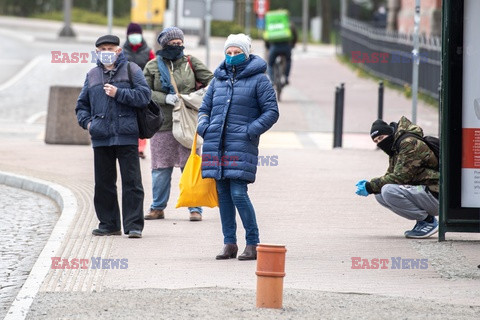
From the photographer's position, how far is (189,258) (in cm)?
985

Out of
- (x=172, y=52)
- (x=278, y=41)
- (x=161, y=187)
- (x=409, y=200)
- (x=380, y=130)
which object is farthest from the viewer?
(x=278, y=41)

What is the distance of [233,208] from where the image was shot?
396 inches

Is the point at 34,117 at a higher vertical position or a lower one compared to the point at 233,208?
lower

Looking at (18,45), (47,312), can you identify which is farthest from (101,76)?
(18,45)

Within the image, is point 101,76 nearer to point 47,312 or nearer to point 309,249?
point 309,249

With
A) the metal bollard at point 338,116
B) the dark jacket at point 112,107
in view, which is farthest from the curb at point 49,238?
the metal bollard at point 338,116

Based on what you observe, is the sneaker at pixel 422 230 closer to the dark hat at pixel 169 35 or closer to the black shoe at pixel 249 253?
the black shoe at pixel 249 253

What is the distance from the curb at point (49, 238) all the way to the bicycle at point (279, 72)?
11841mm

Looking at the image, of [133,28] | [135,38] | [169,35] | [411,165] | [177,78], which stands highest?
[169,35]

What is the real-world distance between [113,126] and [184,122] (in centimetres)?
119

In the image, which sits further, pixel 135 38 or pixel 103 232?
pixel 135 38

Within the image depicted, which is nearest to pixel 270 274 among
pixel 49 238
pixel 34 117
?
pixel 49 238

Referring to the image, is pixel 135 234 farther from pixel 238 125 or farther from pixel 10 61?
pixel 10 61

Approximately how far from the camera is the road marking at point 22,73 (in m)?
31.4
